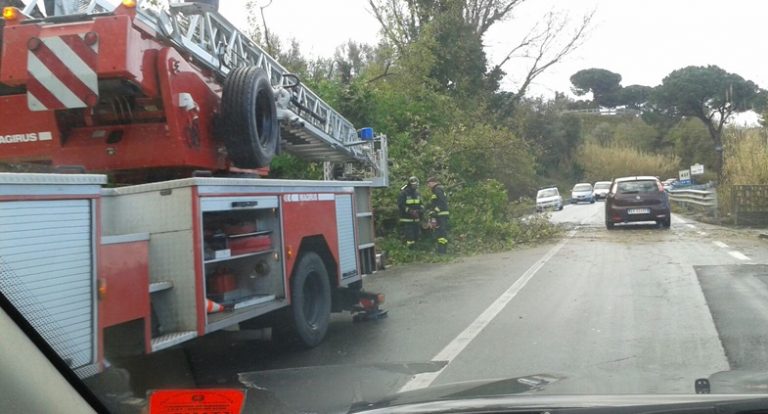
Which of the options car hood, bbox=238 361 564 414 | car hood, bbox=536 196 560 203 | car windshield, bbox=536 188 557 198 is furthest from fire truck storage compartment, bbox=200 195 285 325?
car windshield, bbox=536 188 557 198

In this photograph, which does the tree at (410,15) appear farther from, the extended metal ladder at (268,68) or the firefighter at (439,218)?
the extended metal ladder at (268,68)

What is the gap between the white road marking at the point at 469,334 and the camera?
5695 mm

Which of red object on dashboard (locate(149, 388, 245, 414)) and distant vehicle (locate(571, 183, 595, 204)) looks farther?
distant vehicle (locate(571, 183, 595, 204))

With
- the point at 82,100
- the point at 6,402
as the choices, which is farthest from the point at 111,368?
the point at 82,100

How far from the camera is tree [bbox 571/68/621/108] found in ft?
351

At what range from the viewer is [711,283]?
10492 mm

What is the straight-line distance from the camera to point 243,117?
7.61 meters

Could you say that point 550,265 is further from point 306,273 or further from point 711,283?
point 306,273

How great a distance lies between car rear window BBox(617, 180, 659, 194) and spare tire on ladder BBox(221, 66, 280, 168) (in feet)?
51.1

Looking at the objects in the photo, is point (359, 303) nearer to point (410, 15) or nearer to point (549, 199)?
A: point (410, 15)

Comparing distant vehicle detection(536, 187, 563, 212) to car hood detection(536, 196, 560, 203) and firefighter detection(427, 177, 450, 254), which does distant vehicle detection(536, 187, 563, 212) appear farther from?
firefighter detection(427, 177, 450, 254)

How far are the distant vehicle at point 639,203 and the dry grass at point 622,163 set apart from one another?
47.6 meters

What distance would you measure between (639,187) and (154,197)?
1846cm

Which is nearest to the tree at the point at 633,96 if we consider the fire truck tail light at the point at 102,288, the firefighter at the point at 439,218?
the firefighter at the point at 439,218
